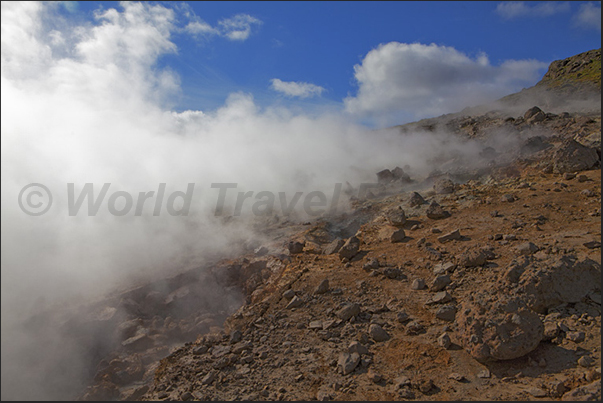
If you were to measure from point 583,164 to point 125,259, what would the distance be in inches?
411

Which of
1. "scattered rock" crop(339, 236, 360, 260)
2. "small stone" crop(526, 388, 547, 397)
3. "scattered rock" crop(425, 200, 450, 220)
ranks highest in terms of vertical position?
"scattered rock" crop(425, 200, 450, 220)

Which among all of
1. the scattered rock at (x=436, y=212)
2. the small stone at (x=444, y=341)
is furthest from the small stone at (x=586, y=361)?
the scattered rock at (x=436, y=212)

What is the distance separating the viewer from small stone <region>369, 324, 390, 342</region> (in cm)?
493

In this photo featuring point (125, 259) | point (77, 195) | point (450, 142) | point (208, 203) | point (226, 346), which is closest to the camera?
point (226, 346)

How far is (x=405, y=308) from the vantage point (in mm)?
5461

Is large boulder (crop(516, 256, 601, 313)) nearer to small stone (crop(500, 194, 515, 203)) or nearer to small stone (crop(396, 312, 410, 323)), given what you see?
small stone (crop(396, 312, 410, 323))

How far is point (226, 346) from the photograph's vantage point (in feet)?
17.8


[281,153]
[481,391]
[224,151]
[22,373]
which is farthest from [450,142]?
[22,373]

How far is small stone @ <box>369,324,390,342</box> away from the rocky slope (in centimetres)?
2

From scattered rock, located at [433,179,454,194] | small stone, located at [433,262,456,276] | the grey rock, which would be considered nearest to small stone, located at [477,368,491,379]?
small stone, located at [433,262,456,276]

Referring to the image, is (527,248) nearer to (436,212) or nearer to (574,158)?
(436,212)

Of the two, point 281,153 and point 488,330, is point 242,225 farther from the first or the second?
point 488,330

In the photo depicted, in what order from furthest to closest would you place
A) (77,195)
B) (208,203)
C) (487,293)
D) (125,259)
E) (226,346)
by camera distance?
1. (208,203)
2. (77,195)
3. (125,259)
4. (226,346)
5. (487,293)

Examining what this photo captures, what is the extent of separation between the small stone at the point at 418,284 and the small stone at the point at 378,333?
1108mm
